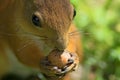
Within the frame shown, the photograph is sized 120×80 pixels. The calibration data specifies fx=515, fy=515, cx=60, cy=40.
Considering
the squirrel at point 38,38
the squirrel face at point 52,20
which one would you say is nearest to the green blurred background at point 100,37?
the squirrel at point 38,38

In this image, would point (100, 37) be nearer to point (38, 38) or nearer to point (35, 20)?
point (38, 38)

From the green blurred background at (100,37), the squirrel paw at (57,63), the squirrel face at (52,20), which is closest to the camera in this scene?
the squirrel face at (52,20)

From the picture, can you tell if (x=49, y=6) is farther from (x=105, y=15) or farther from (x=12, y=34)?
(x=105, y=15)

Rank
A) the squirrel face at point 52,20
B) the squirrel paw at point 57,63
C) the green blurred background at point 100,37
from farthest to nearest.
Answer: the green blurred background at point 100,37
the squirrel paw at point 57,63
the squirrel face at point 52,20

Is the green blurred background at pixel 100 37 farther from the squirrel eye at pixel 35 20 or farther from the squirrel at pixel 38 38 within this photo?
the squirrel eye at pixel 35 20

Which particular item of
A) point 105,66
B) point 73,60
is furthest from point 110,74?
point 73,60

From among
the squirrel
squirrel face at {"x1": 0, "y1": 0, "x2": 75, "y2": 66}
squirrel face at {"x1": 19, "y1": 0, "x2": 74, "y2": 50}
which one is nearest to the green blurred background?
the squirrel

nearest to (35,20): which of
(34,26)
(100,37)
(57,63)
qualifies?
(34,26)
